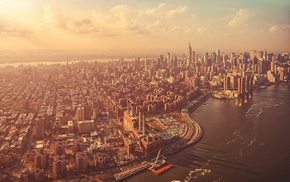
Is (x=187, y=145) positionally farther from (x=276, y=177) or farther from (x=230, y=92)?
(x=230, y=92)

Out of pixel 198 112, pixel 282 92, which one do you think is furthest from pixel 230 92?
pixel 198 112

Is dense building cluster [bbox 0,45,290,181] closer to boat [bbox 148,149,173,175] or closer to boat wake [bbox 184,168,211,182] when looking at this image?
boat [bbox 148,149,173,175]

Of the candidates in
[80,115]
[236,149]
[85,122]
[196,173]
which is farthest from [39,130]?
[236,149]

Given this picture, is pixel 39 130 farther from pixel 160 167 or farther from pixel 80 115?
pixel 160 167

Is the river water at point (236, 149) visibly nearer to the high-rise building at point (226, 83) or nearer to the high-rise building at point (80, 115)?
the high-rise building at point (80, 115)

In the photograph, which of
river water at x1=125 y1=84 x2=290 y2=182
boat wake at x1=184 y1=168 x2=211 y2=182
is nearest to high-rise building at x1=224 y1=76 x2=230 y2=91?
river water at x1=125 y1=84 x2=290 y2=182

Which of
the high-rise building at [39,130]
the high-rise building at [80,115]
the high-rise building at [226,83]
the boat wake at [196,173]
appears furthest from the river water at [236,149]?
the high-rise building at [226,83]
